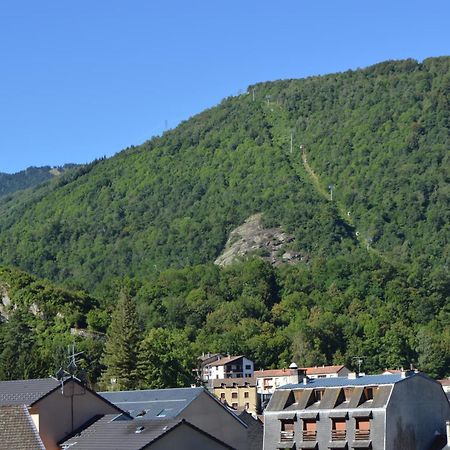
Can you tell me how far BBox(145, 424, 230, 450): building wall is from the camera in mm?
48688

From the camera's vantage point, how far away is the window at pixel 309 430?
202ft

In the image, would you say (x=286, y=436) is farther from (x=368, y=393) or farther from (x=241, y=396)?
(x=241, y=396)

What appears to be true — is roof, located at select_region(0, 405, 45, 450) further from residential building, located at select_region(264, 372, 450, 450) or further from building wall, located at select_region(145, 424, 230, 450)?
residential building, located at select_region(264, 372, 450, 450)

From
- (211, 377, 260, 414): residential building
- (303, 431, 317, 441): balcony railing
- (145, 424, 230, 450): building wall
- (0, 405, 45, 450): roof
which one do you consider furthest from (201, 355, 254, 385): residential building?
(145, 424, 230, 450): building wall

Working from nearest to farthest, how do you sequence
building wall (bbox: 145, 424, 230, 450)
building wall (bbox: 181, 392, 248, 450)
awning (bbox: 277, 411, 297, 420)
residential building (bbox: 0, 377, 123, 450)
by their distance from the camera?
building wall (bbox: 145, 424, 230, 450) < residential building (bbox: 0, 377, 123, 450) < building wall (bbox: 181, 392, 248, 450) < awning (bbox: 277, 411, 297, 420)

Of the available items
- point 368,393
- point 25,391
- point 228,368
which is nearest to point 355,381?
point 368,393

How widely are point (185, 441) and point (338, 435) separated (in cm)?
1296

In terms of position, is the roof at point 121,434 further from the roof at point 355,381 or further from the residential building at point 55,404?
the roof at point 355,381

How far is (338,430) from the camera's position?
60594 millimetres

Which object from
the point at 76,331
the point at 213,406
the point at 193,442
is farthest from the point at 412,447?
the point at 76,331

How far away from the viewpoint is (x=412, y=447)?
59.8m

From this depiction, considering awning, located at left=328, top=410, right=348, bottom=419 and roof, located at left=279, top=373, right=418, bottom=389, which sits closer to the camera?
awning, located at left=328, top=410, right=348, bottom=419

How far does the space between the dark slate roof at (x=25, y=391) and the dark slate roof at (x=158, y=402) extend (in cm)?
538

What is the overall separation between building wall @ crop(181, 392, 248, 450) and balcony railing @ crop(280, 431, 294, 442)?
6.87 feet
